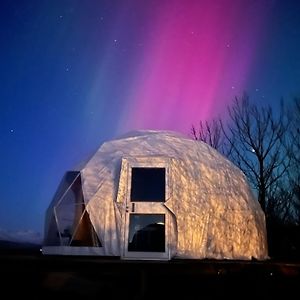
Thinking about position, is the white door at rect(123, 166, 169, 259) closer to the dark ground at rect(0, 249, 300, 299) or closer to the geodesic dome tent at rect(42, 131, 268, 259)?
the geodesic dome tent at rect(42, 131, 268, 259)

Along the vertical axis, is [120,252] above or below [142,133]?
below

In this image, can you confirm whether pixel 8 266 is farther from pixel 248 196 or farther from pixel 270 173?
pixel 270 173

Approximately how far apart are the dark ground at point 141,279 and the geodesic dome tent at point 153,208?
8.23ft

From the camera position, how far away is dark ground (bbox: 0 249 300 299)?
439 cm

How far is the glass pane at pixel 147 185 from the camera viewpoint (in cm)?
804

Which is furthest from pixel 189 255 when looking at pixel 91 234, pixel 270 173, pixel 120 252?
pixel 270 173

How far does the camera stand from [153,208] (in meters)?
7.93

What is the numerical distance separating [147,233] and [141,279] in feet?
10.3

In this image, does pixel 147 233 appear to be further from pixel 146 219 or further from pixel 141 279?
pixel 141 279

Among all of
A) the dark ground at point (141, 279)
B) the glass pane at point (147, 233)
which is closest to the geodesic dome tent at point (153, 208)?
the glass pane at point (147, 233)

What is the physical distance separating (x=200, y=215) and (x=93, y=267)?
4068 millimetres

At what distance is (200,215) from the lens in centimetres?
836

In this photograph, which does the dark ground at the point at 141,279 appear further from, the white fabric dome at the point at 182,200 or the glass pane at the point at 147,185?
the glass pane at the point at 147,185

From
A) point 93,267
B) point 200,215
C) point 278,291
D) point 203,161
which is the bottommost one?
point 278,291
